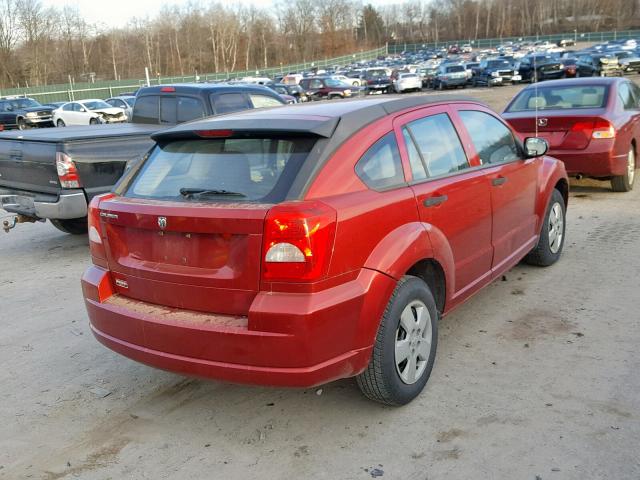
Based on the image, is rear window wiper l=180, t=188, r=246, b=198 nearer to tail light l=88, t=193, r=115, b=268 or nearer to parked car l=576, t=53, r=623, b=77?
tail light l=88, t=193, r=115, b=268

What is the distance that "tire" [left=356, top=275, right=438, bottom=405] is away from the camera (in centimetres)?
337

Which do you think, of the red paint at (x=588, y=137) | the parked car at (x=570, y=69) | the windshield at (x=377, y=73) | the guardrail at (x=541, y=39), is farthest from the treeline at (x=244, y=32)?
the red paint at (x=588, y=137)

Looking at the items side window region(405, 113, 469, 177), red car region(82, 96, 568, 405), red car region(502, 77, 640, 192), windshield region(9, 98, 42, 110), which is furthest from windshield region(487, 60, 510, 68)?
red car region(82, 96, 568, 405)

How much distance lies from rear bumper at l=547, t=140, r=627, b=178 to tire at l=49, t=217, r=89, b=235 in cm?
650

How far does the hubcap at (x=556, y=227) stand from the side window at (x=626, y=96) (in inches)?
166

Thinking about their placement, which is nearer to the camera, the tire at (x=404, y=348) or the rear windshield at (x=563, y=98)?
the tire at (x=404, y=348)

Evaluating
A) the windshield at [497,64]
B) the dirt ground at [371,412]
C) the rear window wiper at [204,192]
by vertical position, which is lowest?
the dirt ground at [371,412]

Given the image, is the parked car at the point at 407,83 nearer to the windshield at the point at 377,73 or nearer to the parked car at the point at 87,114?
the windshield at the point at 377,73

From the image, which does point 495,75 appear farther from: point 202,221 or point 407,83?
point 202,221

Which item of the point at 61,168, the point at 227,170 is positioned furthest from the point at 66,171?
the point at 227,170

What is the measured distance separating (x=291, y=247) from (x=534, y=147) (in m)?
3.13

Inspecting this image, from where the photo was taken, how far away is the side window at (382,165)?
11.4ft

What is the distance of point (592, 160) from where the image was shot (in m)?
8.62

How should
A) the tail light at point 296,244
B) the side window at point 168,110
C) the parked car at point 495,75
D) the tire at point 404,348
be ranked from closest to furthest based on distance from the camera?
the tail light at point 296,244, the tire at point 404,348, the side window at point 168,110, the parked car at point 495,75
